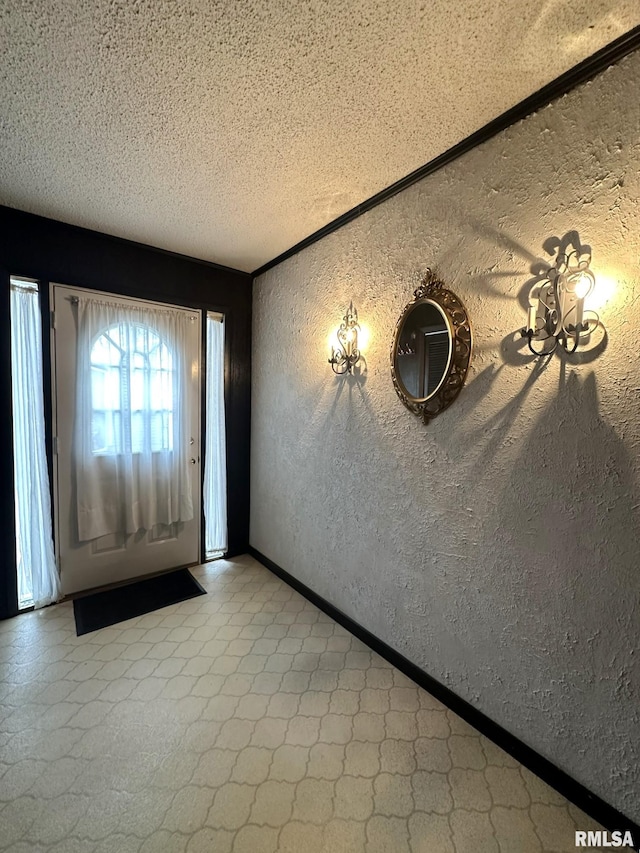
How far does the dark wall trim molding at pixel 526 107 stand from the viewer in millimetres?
1144

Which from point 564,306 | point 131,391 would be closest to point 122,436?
point 131,391

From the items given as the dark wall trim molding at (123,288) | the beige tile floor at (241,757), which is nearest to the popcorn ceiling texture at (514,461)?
the beige tile floor at (241,757)

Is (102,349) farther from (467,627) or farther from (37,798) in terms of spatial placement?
(467,627)

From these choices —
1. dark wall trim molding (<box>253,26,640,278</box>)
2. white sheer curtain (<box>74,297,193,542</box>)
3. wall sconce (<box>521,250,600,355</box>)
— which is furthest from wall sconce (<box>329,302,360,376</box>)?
white sheer curtain (<box>74,297,193,542</box>)

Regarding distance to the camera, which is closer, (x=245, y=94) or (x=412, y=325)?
(x=245, y=94)

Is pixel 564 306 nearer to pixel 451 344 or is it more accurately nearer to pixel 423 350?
pixel 451 344

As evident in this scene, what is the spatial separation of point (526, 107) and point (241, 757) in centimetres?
273

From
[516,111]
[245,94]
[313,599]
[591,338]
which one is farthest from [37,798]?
[516,111]

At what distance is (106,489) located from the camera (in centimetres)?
265

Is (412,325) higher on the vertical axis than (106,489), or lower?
higher

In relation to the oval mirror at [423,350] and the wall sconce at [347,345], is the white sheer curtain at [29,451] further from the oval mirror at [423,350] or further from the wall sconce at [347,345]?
the oval mirror at [423,350]

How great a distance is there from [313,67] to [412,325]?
104 centimetres

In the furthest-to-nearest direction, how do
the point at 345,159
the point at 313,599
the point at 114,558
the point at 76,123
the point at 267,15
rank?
1. the point at 114,558
2. the point at 313,599
3. the point at 345,159
4. the point at 76,123
5. the point at 267,15

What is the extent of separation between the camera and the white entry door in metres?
2.49
